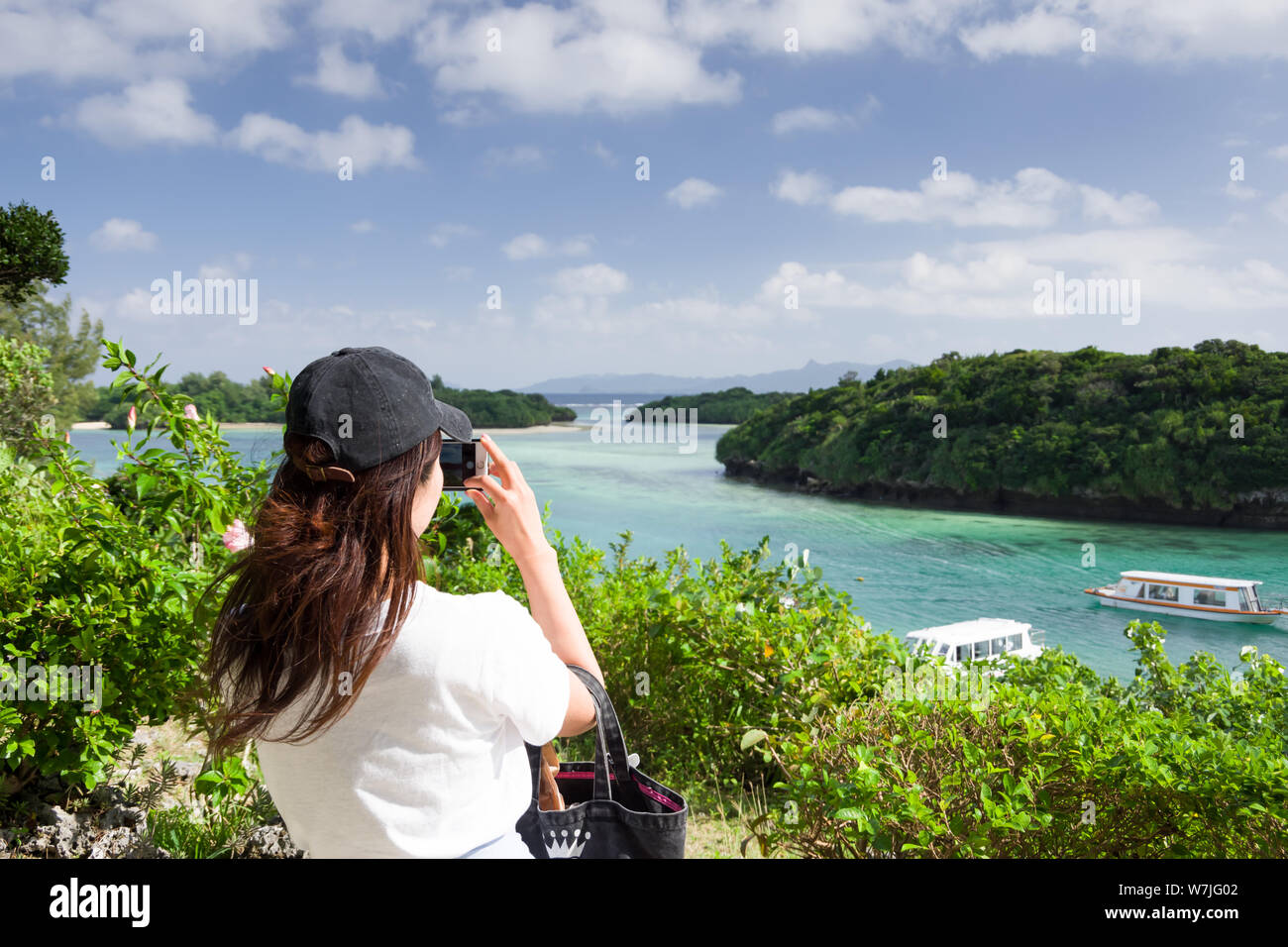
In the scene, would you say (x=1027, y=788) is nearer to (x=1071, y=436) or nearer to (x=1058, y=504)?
(x=1071, y=436)

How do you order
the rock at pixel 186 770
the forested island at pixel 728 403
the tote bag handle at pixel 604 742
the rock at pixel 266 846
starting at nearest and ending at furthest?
the tote bag handle at pixel 604 742 < the rock at pixel 266 846 < the rock at pixel 186 770 < the forested island at pixel 728 403

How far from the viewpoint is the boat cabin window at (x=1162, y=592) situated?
2334 centimetres

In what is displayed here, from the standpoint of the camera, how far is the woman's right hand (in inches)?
47.4

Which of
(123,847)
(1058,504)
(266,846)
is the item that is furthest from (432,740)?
(1058,504)

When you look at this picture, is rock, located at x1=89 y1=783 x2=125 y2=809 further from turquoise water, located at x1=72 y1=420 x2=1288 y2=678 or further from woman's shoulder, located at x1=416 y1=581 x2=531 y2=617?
turquoise water, located at x1=72 y1=420 x2=1288 y2=678

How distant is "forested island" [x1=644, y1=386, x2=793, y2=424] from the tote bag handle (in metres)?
46.8

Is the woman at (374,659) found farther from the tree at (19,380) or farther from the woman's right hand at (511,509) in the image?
the tree at (19,380)

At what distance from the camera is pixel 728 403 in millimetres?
51562

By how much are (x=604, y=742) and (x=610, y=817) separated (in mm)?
104

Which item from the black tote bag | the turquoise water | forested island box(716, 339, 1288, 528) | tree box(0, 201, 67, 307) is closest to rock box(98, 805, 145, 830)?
the black tote bag

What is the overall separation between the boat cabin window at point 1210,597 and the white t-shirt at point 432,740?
2760cm

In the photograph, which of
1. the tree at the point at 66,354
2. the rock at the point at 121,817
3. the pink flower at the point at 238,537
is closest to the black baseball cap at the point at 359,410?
the rock at the point at 121,817
